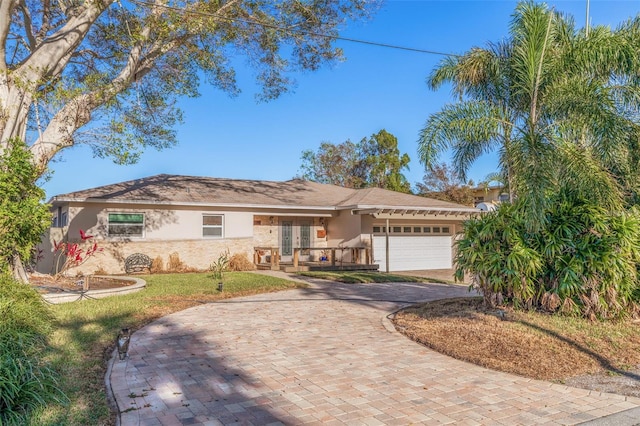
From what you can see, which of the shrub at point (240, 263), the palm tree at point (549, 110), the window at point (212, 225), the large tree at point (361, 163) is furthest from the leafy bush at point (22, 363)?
the large tree at point (361, 163)

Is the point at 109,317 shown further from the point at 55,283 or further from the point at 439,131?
the point at 439,131

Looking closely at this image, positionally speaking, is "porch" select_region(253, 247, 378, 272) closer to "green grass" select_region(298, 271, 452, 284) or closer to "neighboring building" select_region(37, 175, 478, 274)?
"neighboring building" select_region(37, 175, 478, 274)

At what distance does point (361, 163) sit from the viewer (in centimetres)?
4041

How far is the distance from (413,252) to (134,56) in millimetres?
14619

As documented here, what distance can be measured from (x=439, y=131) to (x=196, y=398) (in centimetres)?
696

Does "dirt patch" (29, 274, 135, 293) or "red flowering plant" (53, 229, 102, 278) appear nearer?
"dirt patch" (29, 274, 135, 293)

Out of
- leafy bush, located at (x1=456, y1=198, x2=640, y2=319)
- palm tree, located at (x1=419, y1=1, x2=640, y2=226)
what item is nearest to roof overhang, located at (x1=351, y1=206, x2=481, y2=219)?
palm tree, located at (x1=419, y1=1, x2=640, y2=226)

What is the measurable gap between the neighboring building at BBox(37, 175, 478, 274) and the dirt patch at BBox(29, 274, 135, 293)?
2.75 metres

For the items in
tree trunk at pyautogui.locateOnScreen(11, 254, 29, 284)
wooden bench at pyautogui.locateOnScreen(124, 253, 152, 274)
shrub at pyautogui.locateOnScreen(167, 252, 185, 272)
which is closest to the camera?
tree trunk at pyautogui.locateOnScreen(11, 254, 29, 284)

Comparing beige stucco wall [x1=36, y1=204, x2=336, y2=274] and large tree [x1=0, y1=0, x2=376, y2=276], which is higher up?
large tree [x1=0, y1=0, x2=376, y2=276]

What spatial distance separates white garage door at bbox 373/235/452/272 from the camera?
67.9 ft

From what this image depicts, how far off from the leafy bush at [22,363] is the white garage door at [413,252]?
1546 cm

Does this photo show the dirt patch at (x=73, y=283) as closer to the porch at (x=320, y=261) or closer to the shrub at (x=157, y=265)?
the shrub at (x=157, y=265)

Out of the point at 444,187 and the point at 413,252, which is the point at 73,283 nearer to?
the point at 413,252
